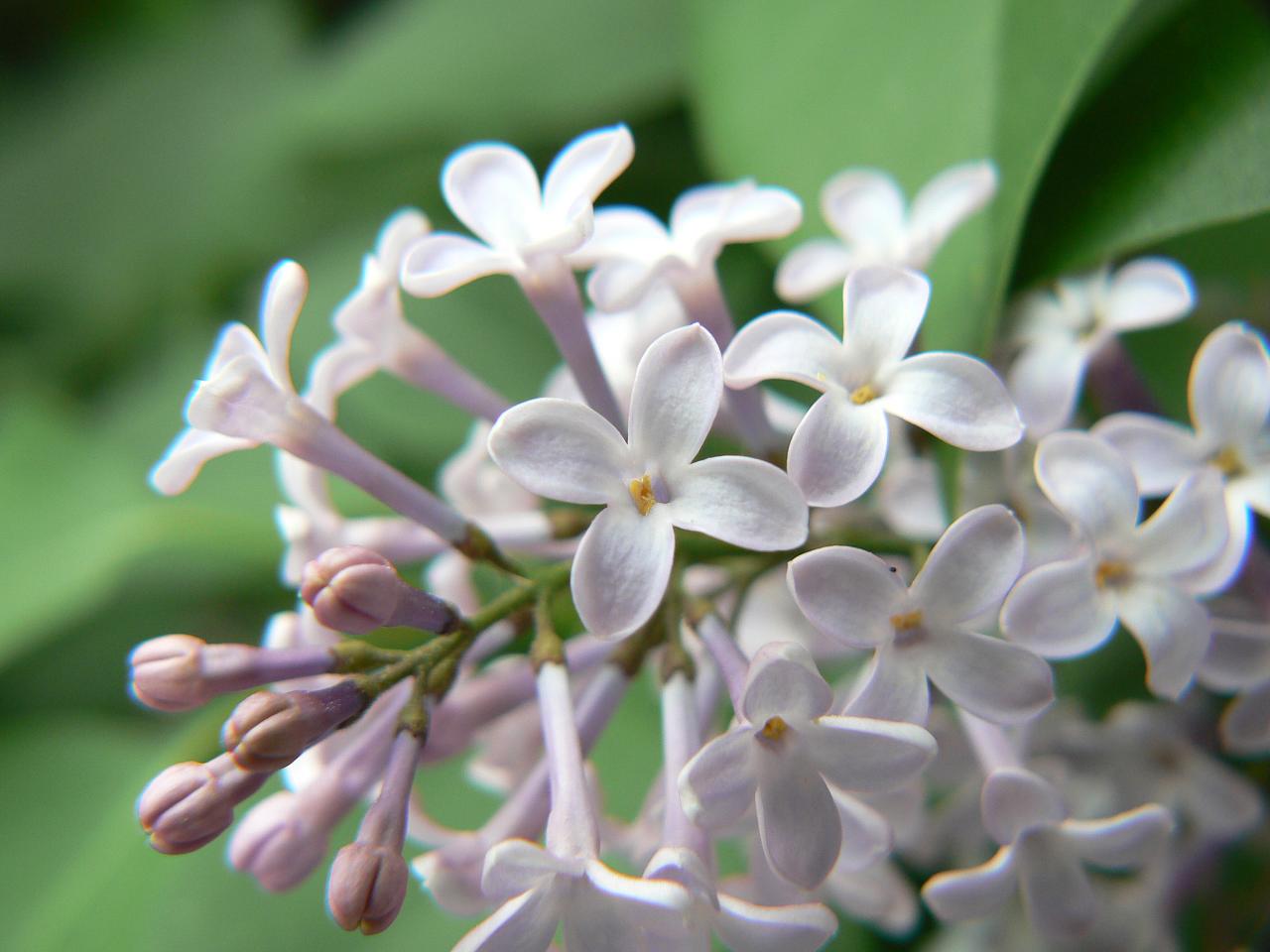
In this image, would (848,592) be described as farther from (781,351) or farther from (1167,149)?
(1167,149)

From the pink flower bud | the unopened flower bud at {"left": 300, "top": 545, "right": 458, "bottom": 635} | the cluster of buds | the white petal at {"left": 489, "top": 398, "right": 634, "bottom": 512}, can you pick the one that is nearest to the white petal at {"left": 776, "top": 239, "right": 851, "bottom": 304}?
the cluster of buds

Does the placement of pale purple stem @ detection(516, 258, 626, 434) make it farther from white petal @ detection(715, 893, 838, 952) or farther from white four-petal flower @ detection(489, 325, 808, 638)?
white petal @ detection(715, 893, 838, 952)

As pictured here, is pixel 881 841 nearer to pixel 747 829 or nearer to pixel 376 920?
pixel 747 829

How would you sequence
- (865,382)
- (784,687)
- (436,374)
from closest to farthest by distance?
(784,687), (865,382), (436,374)

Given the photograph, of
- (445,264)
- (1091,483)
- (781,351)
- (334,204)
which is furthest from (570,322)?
(334,204)

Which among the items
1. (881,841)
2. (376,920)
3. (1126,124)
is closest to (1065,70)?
(1126,124)

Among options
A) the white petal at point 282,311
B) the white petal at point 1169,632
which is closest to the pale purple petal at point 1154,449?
the white petal at point 1169,632

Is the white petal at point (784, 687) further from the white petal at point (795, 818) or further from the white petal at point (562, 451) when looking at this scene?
the white petal at point (562, 451)
